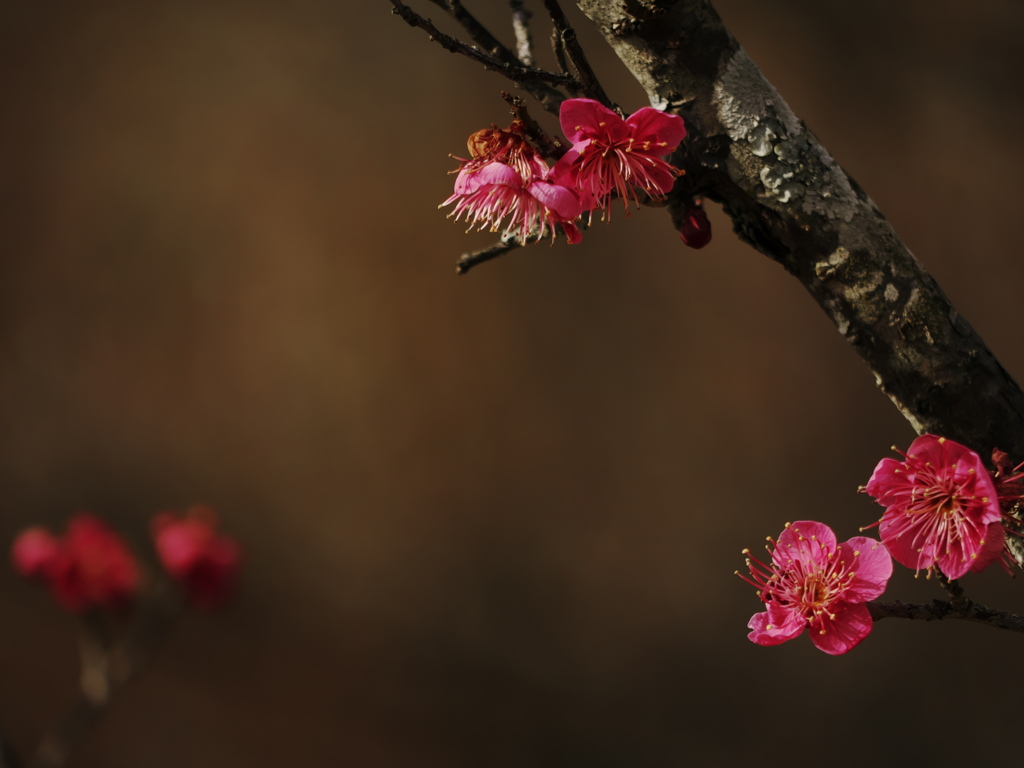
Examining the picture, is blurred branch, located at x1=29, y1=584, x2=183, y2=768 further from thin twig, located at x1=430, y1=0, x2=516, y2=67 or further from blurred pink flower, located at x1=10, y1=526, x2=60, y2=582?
thin twig, located at x1=430, y1=0, x2=516, y2=67

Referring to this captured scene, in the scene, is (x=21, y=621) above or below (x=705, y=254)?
above

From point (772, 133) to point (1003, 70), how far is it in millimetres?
2232

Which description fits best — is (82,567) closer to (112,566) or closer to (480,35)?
(112,566)

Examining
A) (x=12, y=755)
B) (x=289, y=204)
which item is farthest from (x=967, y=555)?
(x=289, y=204)

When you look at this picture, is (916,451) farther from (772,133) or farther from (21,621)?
(21,621)

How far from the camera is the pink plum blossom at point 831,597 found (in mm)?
427

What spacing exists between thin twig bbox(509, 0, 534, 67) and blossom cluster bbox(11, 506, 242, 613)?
103cm

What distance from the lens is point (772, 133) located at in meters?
0.46

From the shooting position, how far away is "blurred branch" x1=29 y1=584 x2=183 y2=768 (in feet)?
3.21

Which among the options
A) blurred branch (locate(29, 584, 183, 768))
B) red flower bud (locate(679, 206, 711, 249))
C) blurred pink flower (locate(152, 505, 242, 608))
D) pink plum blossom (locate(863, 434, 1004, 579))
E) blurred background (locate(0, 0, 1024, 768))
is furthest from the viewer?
blurred background (locate(0, 0, 1024, 768))

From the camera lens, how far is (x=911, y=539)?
1.40 feet

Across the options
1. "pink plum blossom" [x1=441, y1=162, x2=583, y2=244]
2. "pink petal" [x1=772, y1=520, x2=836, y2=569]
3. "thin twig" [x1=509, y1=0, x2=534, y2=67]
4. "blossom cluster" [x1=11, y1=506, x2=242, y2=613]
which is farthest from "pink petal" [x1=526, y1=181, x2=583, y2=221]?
"blossom cluster" [x1=11, y1=506, x2=242, y2=613]

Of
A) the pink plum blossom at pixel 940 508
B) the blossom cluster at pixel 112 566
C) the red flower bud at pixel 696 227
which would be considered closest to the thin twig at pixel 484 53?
the red flower bud at pixel 696 227

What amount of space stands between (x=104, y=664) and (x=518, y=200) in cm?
92
